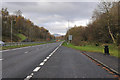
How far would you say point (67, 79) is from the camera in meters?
5.73

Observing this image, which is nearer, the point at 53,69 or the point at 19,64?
the point at 53,69

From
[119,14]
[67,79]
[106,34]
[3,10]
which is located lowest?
[67,79]

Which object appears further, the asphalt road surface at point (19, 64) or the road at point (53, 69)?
the asphalt road surface at point (19, 64)

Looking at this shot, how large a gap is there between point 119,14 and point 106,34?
736cm

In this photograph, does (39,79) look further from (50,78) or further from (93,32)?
(93,32)

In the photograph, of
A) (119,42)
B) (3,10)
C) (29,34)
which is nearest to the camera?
(119,42)

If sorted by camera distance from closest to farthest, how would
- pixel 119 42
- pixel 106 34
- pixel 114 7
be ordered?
pixel 119 42 → pixel 114 7 → pixel 106 34

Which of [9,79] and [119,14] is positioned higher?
[119,14]

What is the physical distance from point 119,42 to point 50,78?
85.0 ft

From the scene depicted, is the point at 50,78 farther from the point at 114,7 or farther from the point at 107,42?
the point at 107,42

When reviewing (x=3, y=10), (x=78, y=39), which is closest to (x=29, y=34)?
(x=3, y=10)

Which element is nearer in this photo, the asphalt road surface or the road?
the road

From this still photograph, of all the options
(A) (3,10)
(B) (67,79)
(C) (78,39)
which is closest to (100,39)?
(C) (78,39)

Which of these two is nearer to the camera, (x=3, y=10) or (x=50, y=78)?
(x=50, y=78)
